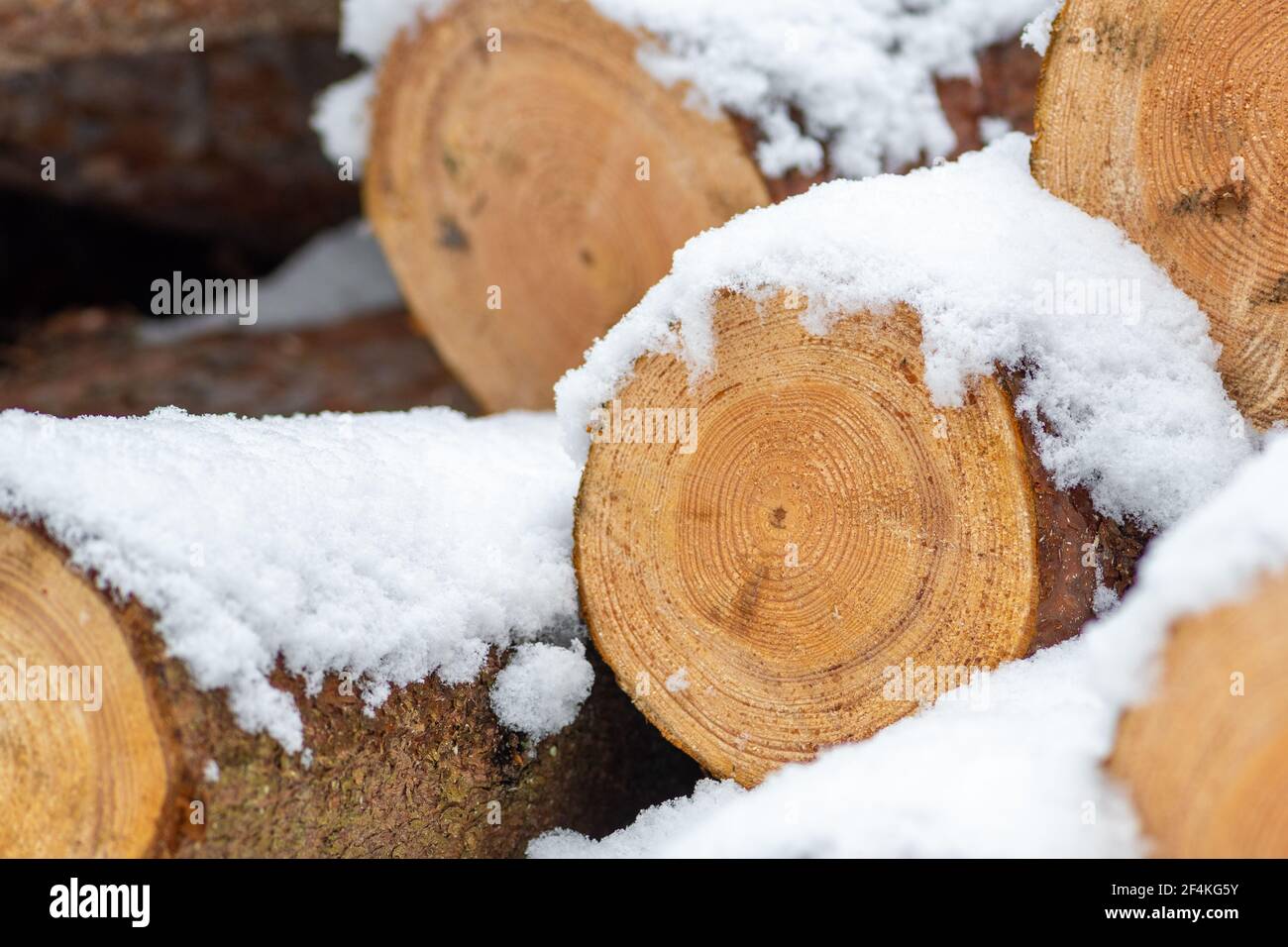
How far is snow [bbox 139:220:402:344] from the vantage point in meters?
3.61

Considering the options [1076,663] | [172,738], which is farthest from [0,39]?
[1076,663]

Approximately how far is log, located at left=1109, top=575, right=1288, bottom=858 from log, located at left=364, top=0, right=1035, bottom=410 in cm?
114

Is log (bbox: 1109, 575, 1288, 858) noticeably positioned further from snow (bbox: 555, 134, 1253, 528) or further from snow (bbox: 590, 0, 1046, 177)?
snow (bbox: 590, 0, 1046, 177)

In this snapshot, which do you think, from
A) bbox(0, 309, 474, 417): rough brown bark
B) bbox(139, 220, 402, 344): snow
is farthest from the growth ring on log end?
bbox(139, 220, 402, 344): snow

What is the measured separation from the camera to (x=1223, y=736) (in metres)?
0.99

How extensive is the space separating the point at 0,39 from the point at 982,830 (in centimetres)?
248

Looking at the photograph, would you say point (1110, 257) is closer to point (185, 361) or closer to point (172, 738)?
point (172, 738)

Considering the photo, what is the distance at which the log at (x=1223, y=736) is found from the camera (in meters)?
0.96

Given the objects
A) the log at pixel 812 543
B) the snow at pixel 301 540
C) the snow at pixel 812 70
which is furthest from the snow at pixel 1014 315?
the snow at pixel 812 70

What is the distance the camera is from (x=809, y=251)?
138 cm

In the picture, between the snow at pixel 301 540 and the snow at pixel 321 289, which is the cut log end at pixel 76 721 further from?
the snow at pixel 321 289

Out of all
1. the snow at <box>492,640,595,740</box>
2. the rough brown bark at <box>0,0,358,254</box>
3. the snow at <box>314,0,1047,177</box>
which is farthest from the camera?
the rough brown bark at <box>0,0,358,254</box>

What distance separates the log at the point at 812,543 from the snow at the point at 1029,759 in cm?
10
